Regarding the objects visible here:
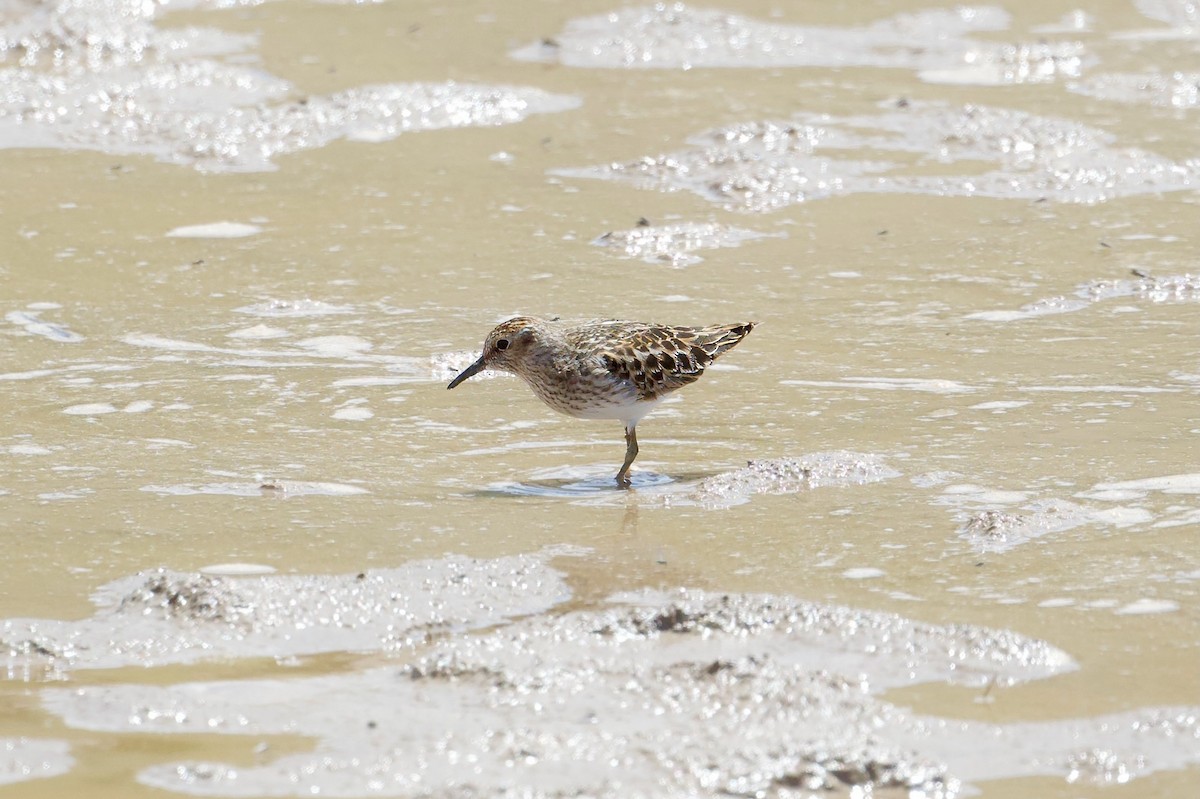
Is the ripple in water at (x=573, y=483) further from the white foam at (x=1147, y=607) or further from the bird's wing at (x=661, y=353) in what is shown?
the white foam at (x=1147, y=607)

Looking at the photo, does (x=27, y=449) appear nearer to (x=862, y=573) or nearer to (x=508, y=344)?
(x=508, y=344)

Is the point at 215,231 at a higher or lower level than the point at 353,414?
higher

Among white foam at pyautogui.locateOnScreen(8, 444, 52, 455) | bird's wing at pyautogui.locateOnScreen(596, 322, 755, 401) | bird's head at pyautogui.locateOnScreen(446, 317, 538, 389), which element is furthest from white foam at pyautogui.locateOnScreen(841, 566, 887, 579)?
white foam at pyautogui.locateOnScreen(8, 444, 52, 455)

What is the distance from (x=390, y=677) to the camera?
4895 millimetres

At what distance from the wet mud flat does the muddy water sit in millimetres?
16

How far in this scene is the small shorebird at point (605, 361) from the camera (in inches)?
273

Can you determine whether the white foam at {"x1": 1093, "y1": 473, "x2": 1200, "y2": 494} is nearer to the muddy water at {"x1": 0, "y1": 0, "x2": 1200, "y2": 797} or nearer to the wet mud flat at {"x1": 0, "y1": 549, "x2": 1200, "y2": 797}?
the muddy water at {"x1": 0, "y1": 0, "x2": 1200, "y2": 797}

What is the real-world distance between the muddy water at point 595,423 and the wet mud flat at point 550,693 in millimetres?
16

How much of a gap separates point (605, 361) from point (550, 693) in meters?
2.42

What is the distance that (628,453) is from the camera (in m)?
6.88

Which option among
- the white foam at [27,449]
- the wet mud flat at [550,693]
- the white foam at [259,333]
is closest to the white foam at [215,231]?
the white foam at [259,333]

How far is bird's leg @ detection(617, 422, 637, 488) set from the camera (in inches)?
263

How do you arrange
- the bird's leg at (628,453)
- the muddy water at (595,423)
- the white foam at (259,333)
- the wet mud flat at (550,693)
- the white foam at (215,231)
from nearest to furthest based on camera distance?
1. the wet mud flat at (550,693)
2. the muddy water at (595,423)
3. the bird's leg at (628,453)
4. the white foam at (259,333)
5. the white foam at (215,231)

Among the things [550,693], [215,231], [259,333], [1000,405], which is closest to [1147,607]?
[550,693]
